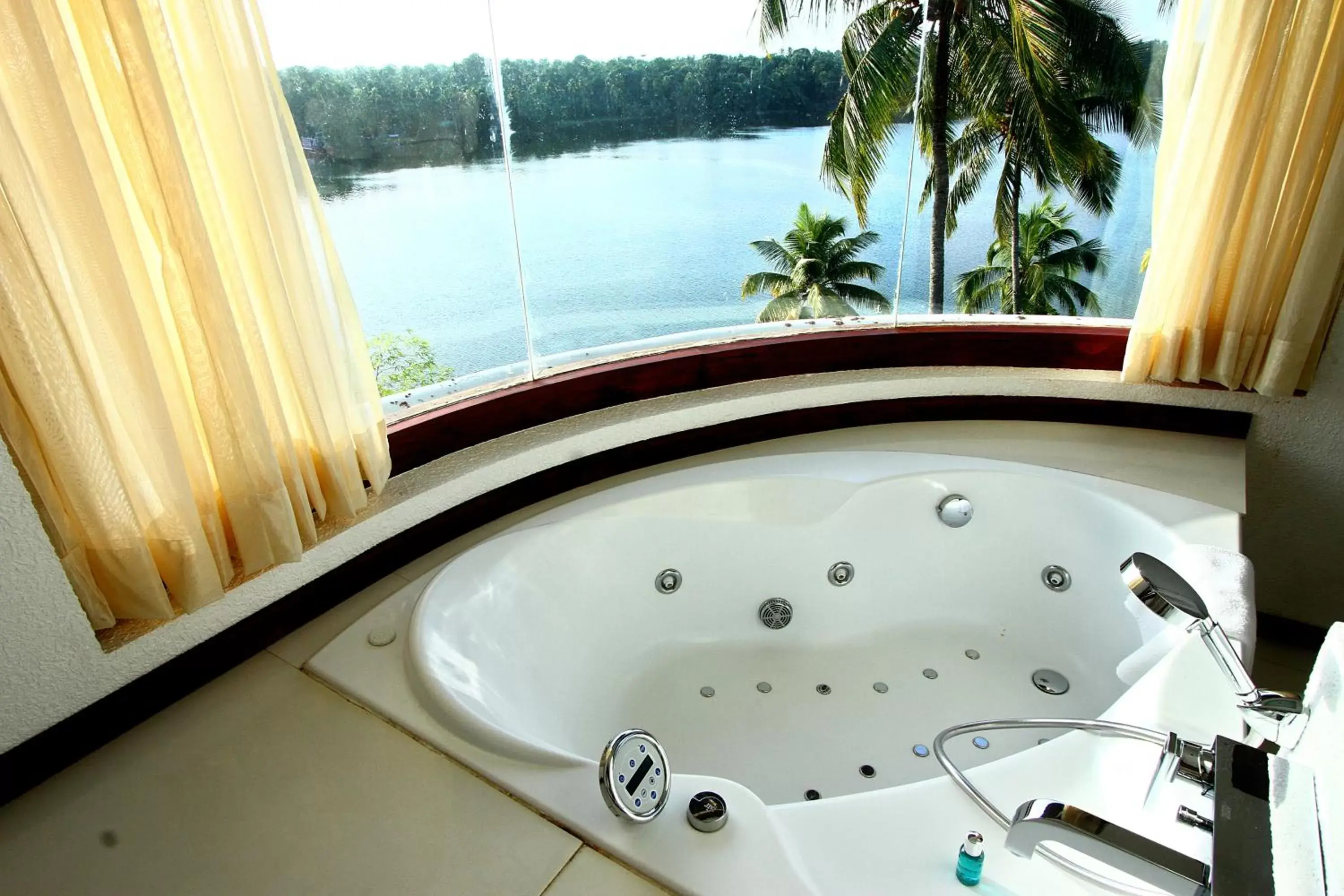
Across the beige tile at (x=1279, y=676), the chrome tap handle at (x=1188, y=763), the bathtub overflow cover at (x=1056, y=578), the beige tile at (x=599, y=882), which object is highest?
the chrome tap handle at (x=1188, y=763)

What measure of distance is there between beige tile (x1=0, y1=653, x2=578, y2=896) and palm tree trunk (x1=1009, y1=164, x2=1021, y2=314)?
5.76 ft

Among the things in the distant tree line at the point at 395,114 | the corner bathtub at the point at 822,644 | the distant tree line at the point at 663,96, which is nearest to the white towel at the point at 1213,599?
the corner bathtub at the point at 822,644

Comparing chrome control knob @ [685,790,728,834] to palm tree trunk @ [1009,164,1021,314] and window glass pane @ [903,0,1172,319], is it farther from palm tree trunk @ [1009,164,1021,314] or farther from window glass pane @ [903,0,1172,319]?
palm tree trunk @ [1009,164,1021,314]

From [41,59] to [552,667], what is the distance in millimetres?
1221

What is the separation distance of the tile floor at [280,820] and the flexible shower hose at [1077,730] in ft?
1.69

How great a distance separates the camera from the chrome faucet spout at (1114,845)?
0.70 meters

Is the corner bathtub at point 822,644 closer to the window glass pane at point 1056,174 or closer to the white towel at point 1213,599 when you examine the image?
the white towel at point 1213,599

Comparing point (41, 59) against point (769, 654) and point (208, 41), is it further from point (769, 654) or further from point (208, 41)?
point (769, 654)

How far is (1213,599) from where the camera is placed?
134cm

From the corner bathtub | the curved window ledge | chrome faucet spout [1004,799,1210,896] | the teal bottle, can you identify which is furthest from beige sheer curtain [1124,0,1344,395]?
chrome faucet spout [1004,799,1210,896]

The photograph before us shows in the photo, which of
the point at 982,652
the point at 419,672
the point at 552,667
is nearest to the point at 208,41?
the point at 419,672

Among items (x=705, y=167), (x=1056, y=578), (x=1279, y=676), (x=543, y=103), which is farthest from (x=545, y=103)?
(x=1279, y=676)

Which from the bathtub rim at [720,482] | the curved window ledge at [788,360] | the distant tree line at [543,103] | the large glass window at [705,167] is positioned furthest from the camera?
the curved window ledge at [788,360]

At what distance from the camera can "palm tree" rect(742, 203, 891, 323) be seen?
1999mm
